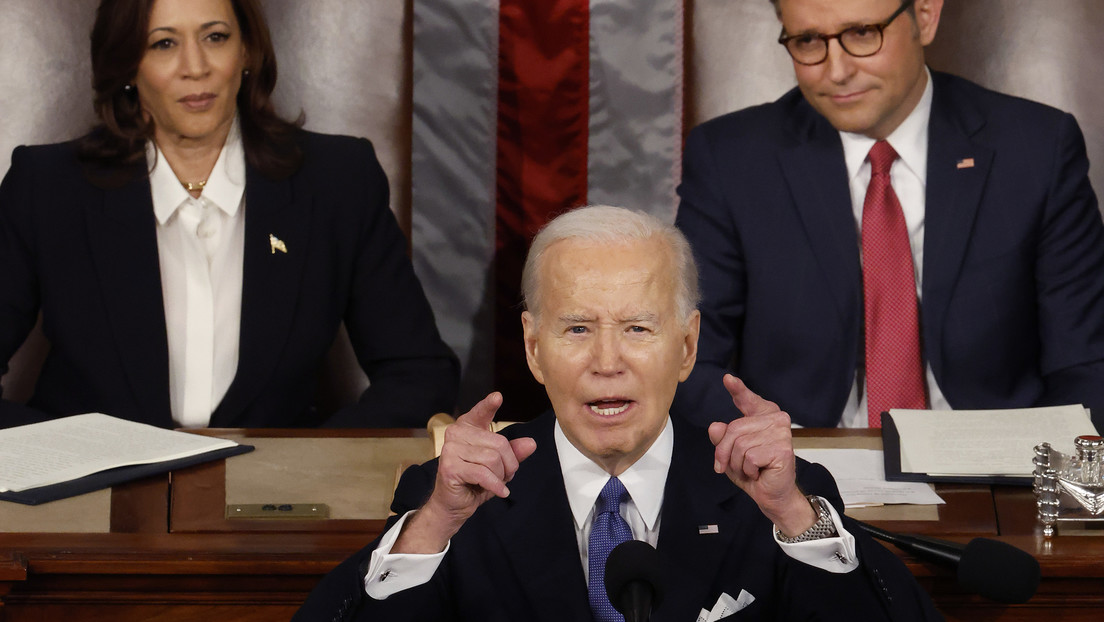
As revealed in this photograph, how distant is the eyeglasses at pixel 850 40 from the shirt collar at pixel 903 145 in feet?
0.63

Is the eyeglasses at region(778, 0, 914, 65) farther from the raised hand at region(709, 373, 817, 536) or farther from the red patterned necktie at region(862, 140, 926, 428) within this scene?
the raised hand at region(709, 373, 817, 536)

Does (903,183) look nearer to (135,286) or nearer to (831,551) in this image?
(831,551)

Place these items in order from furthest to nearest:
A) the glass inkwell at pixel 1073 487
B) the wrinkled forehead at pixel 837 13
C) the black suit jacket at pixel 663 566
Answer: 1. the wrinkled forehead at pixel 837 13
2. the glass inkwell at pixel 1073 487
3. the black suit jacket at pixel 663 566

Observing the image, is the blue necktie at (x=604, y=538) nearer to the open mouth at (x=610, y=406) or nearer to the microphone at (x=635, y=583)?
the open mouth at (x=610, y=406)

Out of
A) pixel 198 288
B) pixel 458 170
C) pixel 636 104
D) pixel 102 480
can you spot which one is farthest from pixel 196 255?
pixel 636 104

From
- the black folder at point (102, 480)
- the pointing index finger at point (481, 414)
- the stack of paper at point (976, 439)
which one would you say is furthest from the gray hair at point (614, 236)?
the black folder at point (102, 480)

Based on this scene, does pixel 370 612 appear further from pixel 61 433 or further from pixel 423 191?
pixel 423 191

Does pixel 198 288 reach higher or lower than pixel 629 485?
higher

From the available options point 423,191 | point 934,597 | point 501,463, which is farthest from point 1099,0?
point 501,463

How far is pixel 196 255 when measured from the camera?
3043mm

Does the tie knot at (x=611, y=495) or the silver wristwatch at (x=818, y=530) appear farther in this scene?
the tie knot at (x=611, y=495)

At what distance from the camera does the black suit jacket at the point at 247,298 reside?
297 centimetres

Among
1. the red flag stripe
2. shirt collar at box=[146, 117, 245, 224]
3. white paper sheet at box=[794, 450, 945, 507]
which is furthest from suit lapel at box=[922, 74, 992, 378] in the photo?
shirt collar at box=[146, 117, 245, 224]

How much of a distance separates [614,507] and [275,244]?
1551mm
